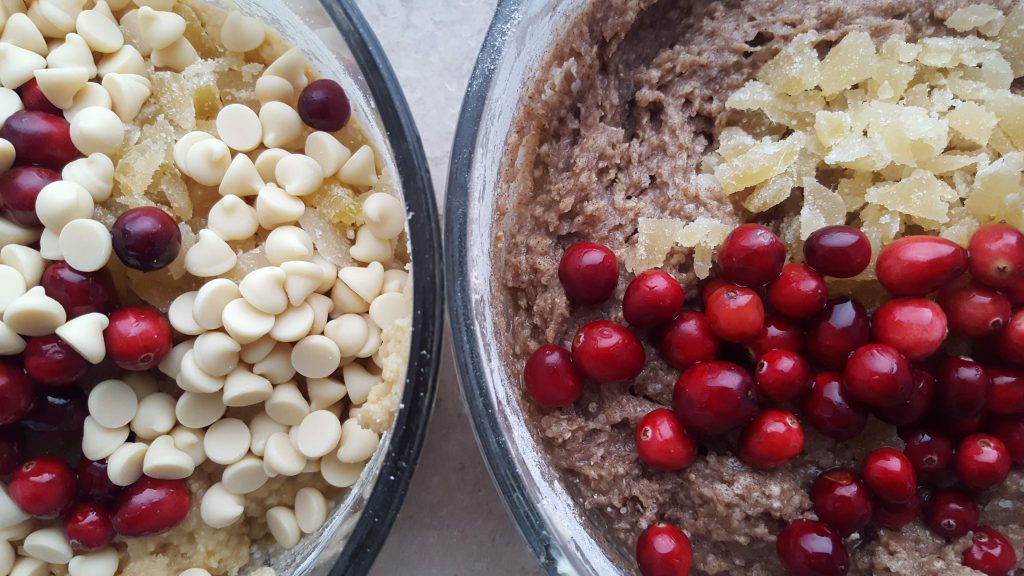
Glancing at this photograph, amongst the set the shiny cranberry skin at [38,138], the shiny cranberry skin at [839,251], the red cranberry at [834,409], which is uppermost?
the shiny cranberry skin at [38,138]

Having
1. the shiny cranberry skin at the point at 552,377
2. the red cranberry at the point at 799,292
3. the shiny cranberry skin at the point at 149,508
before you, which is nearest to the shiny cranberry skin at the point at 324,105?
the shiny cranberry skin at the point at 552,377

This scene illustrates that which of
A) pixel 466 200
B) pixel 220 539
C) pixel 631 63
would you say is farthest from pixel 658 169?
pixel 220 539

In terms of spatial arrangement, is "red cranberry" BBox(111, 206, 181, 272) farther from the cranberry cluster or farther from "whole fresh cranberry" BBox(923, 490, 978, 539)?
"whole fresh cranberry" BBox(923, 490, 978, 539)

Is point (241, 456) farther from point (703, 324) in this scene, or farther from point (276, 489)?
point (703, 324)

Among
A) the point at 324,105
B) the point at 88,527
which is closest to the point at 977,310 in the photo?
the point at 324,105

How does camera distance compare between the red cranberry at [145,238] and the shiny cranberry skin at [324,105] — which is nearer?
the red cranberry at [145,238]

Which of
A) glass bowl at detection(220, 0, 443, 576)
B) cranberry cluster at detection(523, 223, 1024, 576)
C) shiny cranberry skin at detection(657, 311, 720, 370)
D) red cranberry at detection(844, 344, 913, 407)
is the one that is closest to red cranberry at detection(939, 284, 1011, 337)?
cranberry cluster at detection(523, 223, 1024, 576)

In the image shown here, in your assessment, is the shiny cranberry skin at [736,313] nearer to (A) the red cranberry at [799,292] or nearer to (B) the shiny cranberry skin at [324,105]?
(A) the red cranberry at [799,292]
